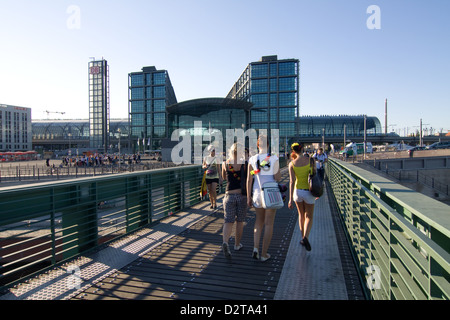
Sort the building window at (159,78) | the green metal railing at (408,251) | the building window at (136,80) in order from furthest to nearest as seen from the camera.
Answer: the building window at (136,80)
the building window at (159,78)
the green metal railing at (408,251)

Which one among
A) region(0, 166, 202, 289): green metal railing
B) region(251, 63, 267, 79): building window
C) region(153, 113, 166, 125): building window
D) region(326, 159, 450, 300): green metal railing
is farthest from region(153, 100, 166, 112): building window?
region(326, 159, 450, 300): green metal railing

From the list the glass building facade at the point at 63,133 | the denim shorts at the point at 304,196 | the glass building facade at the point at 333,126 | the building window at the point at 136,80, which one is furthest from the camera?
the glass building facade at the point at 63,133

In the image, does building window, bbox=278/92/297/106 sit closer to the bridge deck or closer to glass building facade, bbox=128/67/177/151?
glass building facade, bbox=128/67/177/151

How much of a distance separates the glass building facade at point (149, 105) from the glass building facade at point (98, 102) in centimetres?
711

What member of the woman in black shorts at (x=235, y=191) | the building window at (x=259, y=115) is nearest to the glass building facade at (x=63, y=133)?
the building window at (x=259, y=115)

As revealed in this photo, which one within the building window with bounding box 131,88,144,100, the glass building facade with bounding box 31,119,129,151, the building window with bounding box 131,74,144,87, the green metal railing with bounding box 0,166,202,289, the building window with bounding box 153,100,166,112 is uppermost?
the building window with bounding box 131,74,144,87

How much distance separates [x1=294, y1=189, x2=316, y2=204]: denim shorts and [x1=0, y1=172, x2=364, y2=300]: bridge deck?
0.83m

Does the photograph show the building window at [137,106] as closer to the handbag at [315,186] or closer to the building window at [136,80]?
the building window at [136,80]

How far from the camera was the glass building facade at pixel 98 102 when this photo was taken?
8925 cm

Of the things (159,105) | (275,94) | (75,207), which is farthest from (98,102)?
(75,207)

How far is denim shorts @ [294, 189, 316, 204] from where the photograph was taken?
191 inches

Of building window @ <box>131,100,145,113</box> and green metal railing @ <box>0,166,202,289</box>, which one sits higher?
building window @ <box>131,100,145,113</box>
